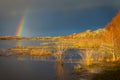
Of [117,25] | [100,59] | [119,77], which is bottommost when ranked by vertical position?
[119,77]

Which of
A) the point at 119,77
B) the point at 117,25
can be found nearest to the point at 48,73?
the point at 119,77

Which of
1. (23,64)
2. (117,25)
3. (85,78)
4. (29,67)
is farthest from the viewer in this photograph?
(117,25)

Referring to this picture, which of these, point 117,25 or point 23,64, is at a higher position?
point 117,25

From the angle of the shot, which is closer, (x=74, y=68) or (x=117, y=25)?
(x=74, y=68)

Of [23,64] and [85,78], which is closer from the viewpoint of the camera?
[85,78]

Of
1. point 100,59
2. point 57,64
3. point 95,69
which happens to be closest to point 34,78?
point 95,69

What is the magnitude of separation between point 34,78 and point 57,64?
29.0 feet

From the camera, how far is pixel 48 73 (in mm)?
32031

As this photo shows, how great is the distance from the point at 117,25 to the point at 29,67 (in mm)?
13134

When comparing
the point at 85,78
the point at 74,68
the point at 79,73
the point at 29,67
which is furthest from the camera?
the point at 29,67

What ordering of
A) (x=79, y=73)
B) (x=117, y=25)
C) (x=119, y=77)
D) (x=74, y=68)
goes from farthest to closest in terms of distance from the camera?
(x=117, y=25) < (x=74, y=68) < (x=79, y=73) < (x=119, y=77)

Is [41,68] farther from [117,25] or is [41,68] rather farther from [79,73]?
[117,25]

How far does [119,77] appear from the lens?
21.7m

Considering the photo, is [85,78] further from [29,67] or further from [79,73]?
[29,67]
